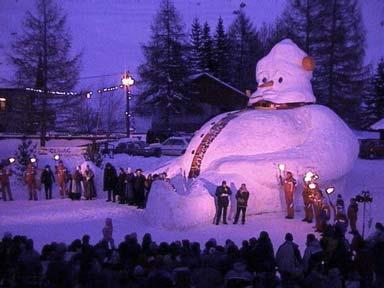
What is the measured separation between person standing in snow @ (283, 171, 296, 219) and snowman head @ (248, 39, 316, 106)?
11.1 ft

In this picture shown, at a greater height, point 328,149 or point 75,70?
point 75,70

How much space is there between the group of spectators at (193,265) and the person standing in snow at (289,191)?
5.61 m

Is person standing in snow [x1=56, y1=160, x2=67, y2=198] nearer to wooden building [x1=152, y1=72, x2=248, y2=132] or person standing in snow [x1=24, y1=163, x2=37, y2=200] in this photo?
person standing in snow [x1=24, y1=163, x2=37, y2=200]

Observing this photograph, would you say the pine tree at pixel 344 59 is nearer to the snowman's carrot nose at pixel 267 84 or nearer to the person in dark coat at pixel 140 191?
the snowman's carrot nose at pixel 267 84

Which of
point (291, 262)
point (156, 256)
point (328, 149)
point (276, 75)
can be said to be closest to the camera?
point (156, 256)

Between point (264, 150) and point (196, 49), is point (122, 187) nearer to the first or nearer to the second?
point (264, 150)

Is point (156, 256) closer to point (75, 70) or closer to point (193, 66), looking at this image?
point (75, 70)

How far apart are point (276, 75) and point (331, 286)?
Result: 1191 centimetres

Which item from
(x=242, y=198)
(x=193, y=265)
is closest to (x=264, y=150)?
(x=242, y=198)

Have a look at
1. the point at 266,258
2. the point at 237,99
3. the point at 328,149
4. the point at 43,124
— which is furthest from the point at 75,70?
the point at 266,258

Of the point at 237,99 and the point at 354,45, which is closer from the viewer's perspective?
the point at 354,45

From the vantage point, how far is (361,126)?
151 feet

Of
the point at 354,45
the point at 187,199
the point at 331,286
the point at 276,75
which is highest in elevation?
the point at 354,45

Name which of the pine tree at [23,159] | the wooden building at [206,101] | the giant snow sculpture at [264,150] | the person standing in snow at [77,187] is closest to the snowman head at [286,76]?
the giant snow sculpture at [264,150]
